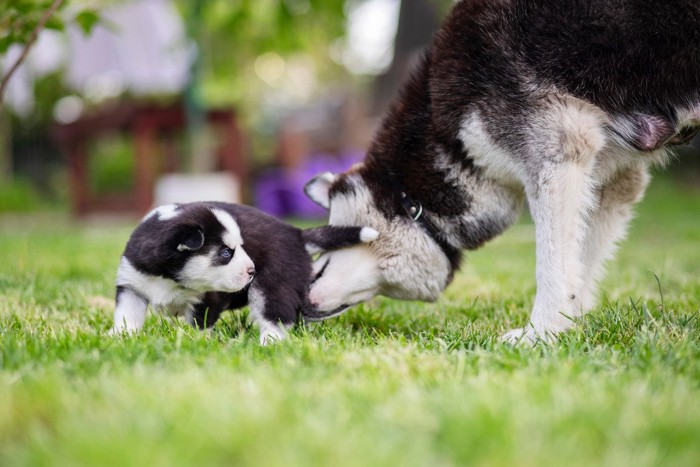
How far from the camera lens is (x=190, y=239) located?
2.77 m

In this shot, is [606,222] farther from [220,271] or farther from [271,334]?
[220,271]

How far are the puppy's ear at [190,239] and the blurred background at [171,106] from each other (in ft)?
5.04

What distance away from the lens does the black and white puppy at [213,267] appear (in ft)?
9.25

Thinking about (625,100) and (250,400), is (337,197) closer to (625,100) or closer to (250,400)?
(625,100)

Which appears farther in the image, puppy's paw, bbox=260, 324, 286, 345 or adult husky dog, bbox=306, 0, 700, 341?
adult husky dog, bbox=306, 0, 700, 341

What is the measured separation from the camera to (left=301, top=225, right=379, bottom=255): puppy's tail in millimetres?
3094

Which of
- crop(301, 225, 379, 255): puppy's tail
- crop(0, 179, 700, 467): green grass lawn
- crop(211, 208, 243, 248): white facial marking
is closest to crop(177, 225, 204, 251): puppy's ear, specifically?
crop(211, 208, 243, 248): white facial marking

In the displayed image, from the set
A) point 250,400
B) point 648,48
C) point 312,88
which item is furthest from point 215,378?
point 312,88

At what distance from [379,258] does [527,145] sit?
0.86m

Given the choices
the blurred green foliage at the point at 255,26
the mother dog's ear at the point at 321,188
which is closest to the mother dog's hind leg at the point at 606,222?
the mother dog's ear at the point at 321,188

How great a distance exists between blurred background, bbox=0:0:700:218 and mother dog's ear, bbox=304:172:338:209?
159 cm

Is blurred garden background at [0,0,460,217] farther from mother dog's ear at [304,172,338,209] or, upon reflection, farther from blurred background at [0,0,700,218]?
mother dog's ear at [304,172,338,209]

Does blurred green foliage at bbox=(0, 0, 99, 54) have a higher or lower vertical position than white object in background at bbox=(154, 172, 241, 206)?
higher

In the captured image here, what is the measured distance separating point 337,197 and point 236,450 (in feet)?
6.62
